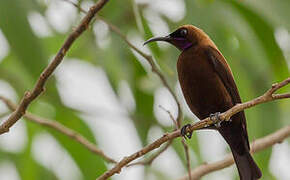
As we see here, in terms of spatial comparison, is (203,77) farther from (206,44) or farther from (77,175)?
(77,175)

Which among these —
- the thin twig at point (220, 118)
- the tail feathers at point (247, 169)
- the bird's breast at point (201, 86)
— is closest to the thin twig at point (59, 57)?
the thin twig at point (220, 118)

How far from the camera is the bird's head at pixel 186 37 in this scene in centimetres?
388

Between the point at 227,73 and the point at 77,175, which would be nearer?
the point at 227,73

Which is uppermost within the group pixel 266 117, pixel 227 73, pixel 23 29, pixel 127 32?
pixel 23 29

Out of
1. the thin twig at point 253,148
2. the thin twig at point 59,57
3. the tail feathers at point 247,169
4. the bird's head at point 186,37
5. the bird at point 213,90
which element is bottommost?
the tail feathers at point 247,169

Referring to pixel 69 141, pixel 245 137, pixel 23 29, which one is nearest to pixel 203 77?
pixel 245 137

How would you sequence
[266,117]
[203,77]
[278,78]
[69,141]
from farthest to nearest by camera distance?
1. [69,141]
2. [278,78]
3. [266,117]
4. [203,77]

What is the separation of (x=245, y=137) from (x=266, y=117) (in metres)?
0.44

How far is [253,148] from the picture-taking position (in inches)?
151

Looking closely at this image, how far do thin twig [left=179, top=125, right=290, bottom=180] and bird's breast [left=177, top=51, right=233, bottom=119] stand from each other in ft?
1.11

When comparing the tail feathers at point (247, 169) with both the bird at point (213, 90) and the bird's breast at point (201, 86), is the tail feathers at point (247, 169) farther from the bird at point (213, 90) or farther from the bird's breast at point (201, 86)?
the bird's breast at point (201, 86)

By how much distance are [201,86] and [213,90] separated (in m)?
0.09

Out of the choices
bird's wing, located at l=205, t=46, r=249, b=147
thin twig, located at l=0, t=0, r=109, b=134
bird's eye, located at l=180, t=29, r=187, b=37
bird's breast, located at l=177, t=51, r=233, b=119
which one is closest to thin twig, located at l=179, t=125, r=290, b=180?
bird's wing, located at l=205, t=46, r=249, b=147

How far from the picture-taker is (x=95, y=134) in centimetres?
492
